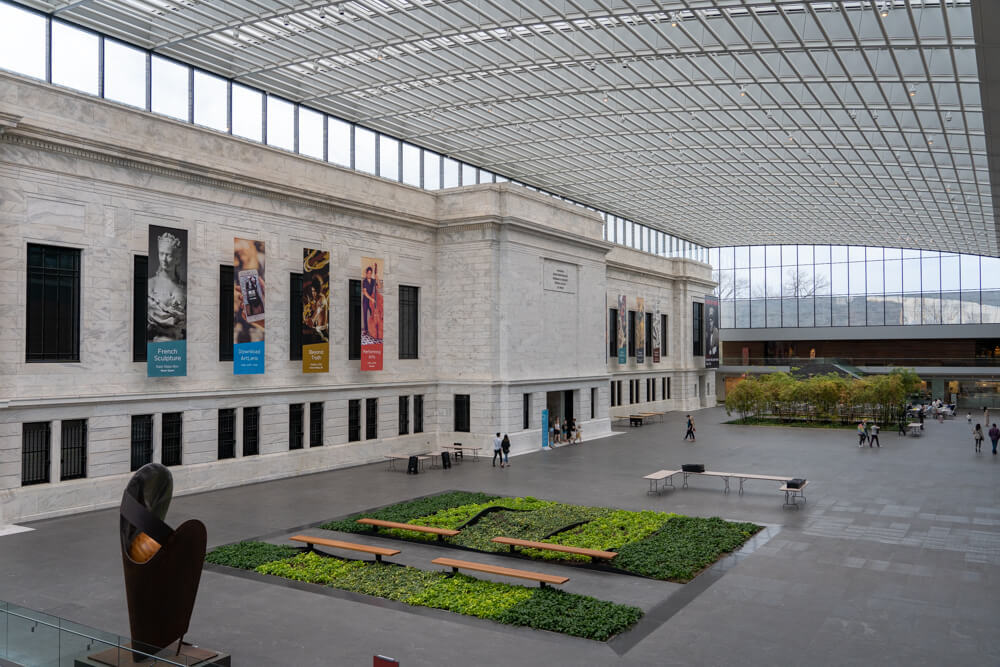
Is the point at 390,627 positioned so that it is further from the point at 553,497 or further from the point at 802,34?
the point at 802,34

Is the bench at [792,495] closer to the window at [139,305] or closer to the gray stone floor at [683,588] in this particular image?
the gray stone floor at [683,588]

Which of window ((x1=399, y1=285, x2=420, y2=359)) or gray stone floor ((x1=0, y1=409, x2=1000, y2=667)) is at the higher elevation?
window ((x1=399, y1=285, x2=420, y2=359))

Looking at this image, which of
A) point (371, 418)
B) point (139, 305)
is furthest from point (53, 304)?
point (371, 418)

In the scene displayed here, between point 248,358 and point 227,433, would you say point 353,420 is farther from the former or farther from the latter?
point 248,358

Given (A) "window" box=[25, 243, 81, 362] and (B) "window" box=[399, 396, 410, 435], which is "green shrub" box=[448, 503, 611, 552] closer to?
(A) "window" box=[25, 243, 81, 362]

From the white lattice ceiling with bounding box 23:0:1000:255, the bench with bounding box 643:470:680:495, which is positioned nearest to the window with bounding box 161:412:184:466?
the white lattice ceiling with bounding box 23:0:1000:255

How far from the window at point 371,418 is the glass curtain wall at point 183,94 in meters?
11.7

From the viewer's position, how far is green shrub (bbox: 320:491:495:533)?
20078mm

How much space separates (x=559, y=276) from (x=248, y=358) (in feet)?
62.2

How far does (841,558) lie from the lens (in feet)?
55.8

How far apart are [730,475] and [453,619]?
14.7 m

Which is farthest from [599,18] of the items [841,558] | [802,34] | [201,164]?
[841,558]

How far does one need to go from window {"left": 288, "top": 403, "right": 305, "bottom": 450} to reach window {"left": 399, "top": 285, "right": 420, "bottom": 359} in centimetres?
679

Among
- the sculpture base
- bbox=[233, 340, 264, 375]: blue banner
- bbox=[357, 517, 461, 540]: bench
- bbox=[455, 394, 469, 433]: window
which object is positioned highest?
bbox=[233, 340, 264, 375]: blue banner
